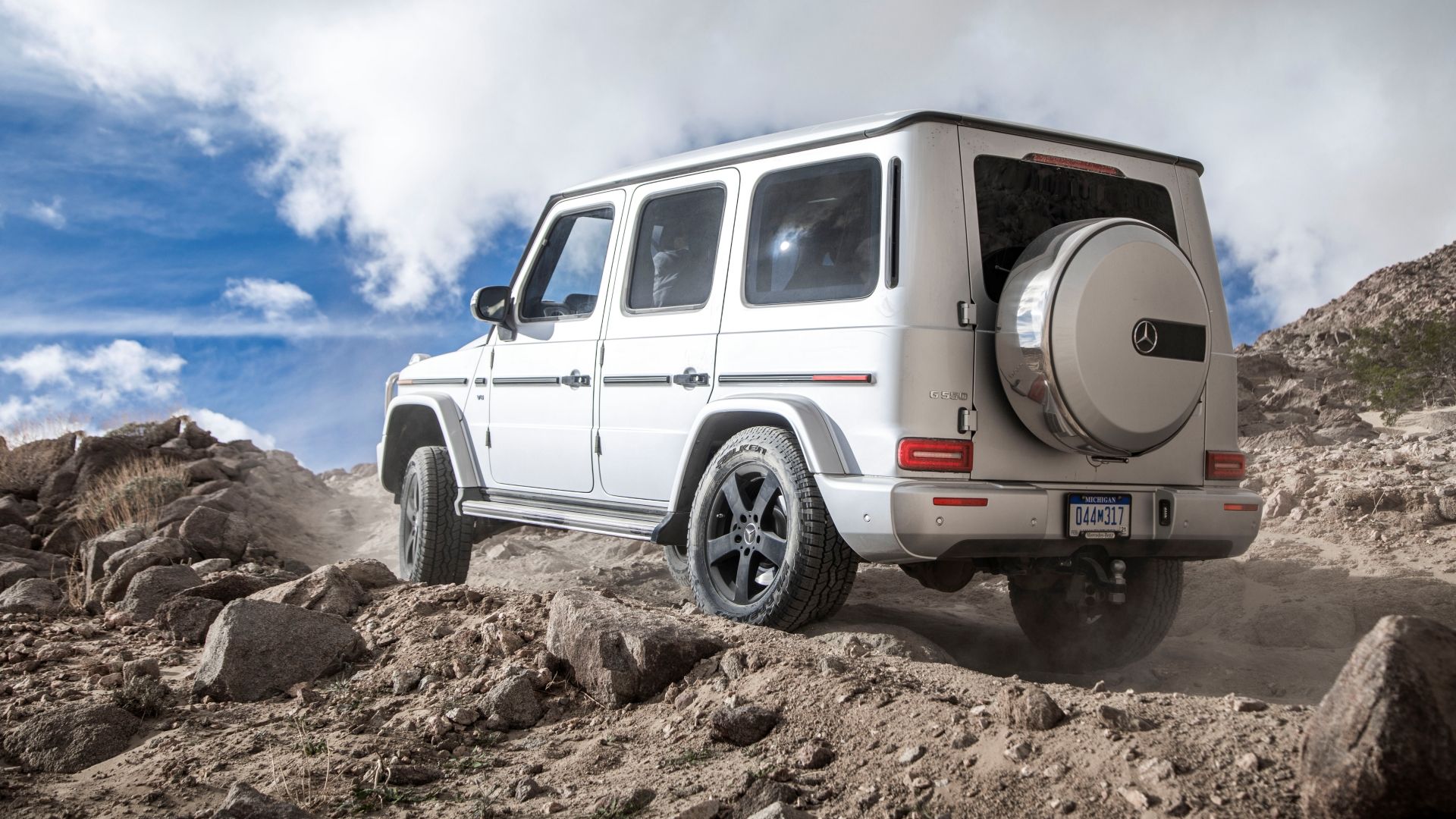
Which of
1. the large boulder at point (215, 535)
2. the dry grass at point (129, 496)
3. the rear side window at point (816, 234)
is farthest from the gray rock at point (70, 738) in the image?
the dry grass at point (129, 496)

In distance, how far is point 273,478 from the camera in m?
16.2

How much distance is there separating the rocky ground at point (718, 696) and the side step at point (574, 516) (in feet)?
1.42

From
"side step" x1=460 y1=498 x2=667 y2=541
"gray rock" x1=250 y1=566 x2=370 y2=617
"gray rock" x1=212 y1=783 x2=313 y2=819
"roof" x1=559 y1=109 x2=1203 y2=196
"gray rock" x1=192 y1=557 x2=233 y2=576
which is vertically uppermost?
"roof" x1=559 y1=109 x2=1203 y2=196

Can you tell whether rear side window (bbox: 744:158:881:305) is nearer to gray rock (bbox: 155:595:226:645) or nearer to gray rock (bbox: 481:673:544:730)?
gray rock (bbox: 481:673:544:730)

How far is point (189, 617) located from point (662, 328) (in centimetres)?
302

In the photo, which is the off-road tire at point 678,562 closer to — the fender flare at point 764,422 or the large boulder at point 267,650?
the fender flare at point 764,422

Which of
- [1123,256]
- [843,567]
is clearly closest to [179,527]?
[843,567]

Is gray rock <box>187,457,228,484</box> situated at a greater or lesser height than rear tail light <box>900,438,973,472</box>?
lesser

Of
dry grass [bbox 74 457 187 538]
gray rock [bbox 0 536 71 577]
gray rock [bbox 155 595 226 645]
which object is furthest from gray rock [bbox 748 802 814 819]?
dry grass [bbox 74 457 187 538]

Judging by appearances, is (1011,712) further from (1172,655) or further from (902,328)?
(1172,655)

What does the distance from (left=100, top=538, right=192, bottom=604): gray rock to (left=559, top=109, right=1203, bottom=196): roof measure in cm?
419

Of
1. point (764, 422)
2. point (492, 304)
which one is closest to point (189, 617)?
point (492, 304)

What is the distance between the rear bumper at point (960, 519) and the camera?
4.25m

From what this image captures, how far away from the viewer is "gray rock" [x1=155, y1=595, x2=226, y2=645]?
607 centimetres
